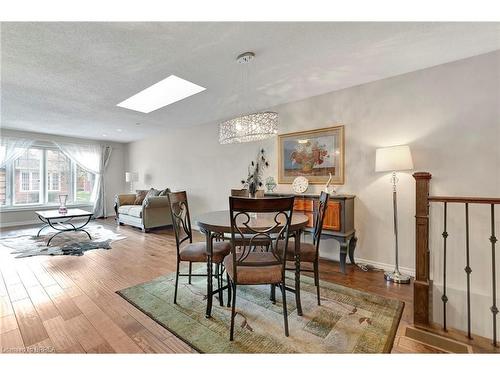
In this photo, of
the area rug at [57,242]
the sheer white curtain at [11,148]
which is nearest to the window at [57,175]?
the sheer white curtain at [11,148]

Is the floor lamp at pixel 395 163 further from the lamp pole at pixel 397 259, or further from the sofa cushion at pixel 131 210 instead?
the sofa cushion at pixel 131 210

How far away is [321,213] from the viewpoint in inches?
80.8

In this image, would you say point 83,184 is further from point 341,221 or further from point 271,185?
point 341,221

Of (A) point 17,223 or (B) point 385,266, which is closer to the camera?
(B) point 385,266

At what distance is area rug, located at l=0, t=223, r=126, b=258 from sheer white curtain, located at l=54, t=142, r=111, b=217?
1.85m

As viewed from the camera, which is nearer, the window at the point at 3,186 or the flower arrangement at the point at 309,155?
the flower arrangement at the point at 309,155

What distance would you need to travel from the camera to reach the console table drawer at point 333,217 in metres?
2.85

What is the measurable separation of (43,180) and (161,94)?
16.7 ft

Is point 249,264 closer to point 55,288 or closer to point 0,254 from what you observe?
point 55,288

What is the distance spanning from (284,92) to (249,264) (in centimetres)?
259

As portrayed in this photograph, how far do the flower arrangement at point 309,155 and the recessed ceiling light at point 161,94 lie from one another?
1728mm

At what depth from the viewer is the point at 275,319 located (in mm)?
1803

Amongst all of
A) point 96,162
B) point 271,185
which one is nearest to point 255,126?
point 271,185

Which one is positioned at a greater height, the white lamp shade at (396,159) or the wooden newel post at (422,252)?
the white lamp shade at (396,159)
